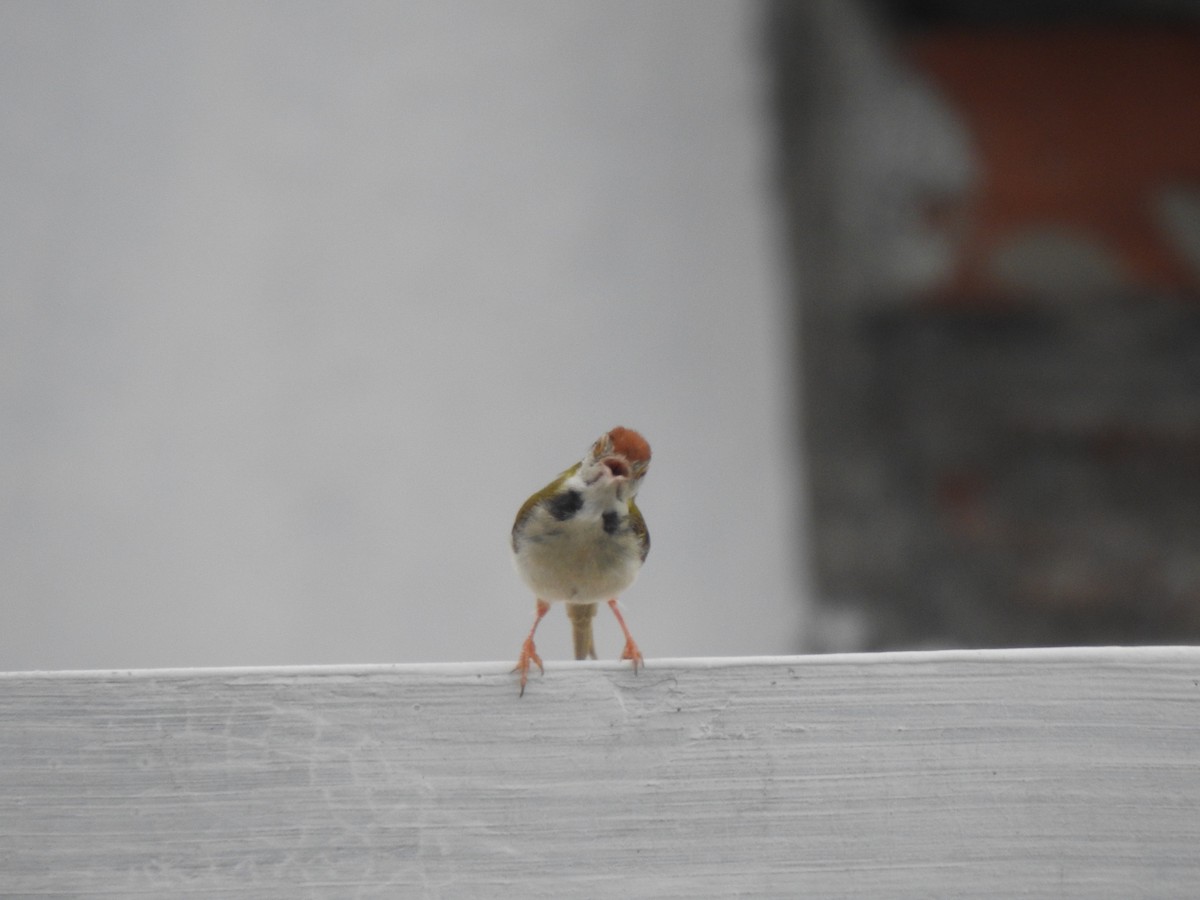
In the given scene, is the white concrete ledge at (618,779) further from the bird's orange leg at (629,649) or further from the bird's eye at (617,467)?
the bird's eye at (617,467)

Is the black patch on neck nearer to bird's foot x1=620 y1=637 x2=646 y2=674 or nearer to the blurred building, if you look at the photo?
bird's foot x1=620 y1=637 x2=646 y2=674

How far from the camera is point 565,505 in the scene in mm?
1513

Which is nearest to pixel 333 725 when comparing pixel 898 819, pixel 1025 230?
pixel 898 819

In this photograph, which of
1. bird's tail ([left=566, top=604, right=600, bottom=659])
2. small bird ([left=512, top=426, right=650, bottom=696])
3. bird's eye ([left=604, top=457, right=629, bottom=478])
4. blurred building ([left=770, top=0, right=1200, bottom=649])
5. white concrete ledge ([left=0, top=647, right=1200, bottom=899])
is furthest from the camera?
blurred building ([left=770, top=0, right=1200, bottom=649])

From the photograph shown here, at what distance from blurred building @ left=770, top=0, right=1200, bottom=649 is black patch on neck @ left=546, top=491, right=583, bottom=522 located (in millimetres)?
691

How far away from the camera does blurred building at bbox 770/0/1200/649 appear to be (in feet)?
6.21

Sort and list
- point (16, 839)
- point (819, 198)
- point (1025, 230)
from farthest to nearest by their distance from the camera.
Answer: point (819, 198)
point (1025, 230)
point (16, 839)

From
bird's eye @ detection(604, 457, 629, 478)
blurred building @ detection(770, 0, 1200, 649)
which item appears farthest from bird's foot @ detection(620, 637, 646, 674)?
blurred building @ detection(770, 0, 1200, 649)

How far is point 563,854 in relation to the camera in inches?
35.4

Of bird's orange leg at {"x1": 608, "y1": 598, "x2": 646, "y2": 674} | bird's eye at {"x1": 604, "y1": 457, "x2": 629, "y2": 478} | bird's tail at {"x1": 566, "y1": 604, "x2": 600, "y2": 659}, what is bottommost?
bird's tail at {"x1": 566, "y1": 604, "x2": 600, "y2": 659}

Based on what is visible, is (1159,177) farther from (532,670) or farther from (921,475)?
(532,670)

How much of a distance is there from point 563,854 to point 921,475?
132 centimetres

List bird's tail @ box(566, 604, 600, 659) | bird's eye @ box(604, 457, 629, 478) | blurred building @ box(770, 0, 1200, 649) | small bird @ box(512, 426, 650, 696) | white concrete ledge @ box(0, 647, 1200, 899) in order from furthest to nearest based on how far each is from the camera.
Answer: blurred building @ box(770, 0, 1200, 649)
bird's tail @ box(566, 604, 600, 659)
small bird @ box(512, 426, 650, 696)
bird's eye @ box(604, 457, 629, 478)
white concrete ledge @ box(0, 647, 1200, 899)

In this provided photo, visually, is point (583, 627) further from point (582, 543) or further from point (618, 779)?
point (618, 779)
